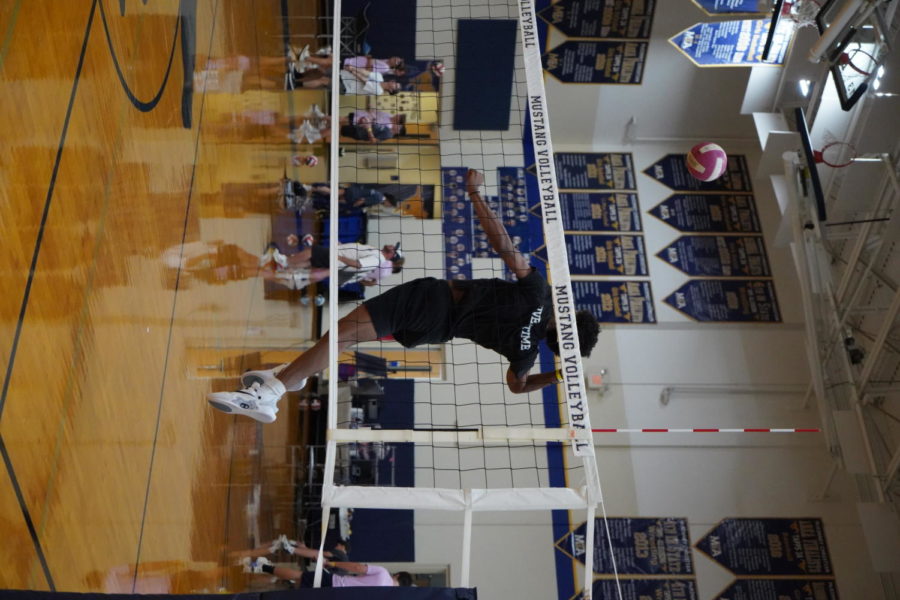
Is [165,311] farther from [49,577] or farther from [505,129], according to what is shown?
[505,129]

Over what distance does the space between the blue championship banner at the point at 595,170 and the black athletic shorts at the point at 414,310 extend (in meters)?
5.07

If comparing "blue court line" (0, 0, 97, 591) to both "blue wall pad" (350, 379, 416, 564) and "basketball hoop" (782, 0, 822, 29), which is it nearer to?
"blue wall pad" (350, 379, 416, 564)

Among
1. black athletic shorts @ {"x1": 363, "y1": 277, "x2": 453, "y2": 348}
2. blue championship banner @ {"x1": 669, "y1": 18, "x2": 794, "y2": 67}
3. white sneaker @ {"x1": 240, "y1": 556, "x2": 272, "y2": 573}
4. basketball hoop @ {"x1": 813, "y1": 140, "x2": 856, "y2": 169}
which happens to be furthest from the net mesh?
basketball hoop @ {"x1": 813, "y1": 140, "x2": 856, "y2": 169}

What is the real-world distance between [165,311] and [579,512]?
4882 millimetres

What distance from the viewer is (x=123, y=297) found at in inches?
134

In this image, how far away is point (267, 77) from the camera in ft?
21.0

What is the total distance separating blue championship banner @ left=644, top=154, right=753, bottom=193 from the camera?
9.36m

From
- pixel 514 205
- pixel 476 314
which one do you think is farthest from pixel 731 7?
pixel 476 314

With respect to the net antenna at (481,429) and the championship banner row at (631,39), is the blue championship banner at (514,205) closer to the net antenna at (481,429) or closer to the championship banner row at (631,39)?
the net antenna at (481,429)

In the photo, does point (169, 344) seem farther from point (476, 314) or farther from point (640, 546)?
point (640, 546)

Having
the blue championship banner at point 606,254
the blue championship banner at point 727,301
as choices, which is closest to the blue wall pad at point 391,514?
the blue championship banner at point 606,254

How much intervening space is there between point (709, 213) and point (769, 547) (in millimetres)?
3539

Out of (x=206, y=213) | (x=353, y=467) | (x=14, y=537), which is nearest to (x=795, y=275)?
(x=353, y=467)

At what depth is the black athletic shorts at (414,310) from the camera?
443 centimetres
